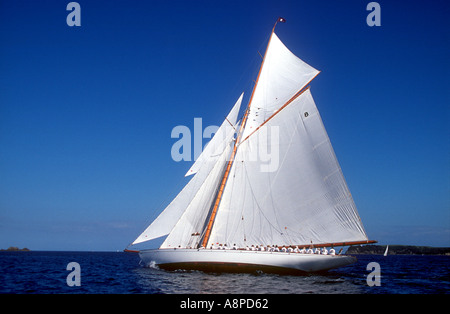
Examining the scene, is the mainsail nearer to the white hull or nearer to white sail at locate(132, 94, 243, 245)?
white sail at locate(132, 94, 243, 245)

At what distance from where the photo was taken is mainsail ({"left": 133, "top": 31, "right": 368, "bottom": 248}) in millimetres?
34031

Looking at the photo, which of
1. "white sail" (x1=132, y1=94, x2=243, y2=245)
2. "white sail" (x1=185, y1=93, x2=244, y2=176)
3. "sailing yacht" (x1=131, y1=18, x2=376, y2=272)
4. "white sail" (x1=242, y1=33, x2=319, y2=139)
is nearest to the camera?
"sailing yacht" (x1=131, y1=18, x2=376, y2=272)

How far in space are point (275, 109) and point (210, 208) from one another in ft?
42.5

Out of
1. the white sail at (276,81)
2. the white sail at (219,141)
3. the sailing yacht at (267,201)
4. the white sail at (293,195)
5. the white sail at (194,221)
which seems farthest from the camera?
the white sail at (219,141)

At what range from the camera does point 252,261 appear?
104ft

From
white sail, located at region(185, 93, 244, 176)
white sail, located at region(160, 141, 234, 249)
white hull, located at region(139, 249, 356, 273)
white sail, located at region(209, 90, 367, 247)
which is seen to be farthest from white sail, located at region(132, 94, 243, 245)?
white hull, located at region(139, 249, 356, 273)

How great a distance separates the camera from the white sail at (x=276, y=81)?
131ft

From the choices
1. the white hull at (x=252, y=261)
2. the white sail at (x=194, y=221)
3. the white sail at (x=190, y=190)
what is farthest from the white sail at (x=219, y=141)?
the white hull at (x=252, y=261)

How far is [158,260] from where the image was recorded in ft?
120

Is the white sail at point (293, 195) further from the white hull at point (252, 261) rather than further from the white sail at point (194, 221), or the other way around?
the white hull at point (252, 261)

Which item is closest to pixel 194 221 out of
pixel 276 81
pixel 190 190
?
pixel 190 190

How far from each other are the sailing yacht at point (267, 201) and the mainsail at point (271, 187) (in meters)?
→ 0.09

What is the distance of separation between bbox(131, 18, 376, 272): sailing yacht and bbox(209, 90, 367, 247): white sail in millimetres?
93

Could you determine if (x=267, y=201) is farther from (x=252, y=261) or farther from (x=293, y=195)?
(x=252, y=261)
